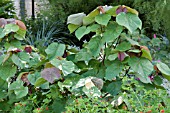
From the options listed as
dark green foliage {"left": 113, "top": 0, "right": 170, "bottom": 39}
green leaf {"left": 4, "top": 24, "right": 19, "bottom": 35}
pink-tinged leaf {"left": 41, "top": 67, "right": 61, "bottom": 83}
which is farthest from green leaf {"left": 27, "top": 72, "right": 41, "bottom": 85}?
dark green foliage {"left": 113, "top": 0, "right": 170, "bottom": 39}

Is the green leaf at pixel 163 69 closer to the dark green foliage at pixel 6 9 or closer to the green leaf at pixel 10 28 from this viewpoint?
the green leaf at pixel 10 28

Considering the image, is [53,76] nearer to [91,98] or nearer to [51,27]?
[91,98]

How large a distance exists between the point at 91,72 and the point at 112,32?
23 centimetres

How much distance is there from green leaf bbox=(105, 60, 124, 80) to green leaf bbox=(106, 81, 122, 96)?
8 centimetres

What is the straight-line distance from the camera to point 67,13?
230 inches

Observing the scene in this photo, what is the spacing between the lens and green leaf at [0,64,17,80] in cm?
161

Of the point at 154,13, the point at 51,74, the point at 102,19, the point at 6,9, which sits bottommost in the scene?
the point at 6,9

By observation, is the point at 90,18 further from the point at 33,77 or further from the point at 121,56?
the point at 33,77

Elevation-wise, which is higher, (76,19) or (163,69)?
(76,19)

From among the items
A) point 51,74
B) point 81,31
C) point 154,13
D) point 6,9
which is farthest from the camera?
point 6,9

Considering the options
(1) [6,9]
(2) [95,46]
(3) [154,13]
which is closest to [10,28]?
(2) [95,46]

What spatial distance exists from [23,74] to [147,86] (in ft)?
1.95

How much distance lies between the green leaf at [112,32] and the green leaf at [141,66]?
0.41 ft

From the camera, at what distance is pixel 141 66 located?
1.46 metres
